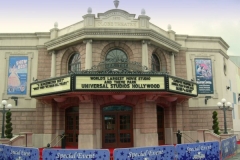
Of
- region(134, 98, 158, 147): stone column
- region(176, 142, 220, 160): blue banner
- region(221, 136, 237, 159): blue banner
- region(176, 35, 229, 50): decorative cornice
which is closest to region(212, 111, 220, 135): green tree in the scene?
region(221, 136, 237, 159): blue banner

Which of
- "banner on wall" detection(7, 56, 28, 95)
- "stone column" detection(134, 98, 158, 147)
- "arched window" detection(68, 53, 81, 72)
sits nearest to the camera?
"stone column" detection(134, 98, 158, 147)

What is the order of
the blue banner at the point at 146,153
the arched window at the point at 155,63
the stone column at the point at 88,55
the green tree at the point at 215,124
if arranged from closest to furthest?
the blue banner at the point at 146,153
the stone column at the point at 88,55
the green tree at the point at 215,124
the arched window at the point at 155,63

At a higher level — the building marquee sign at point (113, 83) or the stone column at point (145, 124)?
the building marquee sign at point (113, 83)

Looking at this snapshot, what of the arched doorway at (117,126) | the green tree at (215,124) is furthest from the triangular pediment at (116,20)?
the green tree at (215,124)

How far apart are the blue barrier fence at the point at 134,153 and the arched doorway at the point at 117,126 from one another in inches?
297

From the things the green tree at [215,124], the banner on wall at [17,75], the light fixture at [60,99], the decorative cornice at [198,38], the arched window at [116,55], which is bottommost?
the green tree at [215,124]

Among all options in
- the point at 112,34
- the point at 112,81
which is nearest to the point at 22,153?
the point at 112,81

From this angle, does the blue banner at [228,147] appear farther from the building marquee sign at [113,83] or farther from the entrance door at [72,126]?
the entrance door at [72,126]

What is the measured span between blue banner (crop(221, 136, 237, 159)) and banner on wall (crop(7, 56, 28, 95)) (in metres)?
16.8

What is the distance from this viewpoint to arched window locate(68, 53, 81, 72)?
71.1 ft

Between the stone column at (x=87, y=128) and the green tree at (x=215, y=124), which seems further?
the green tree at (x=215, y=124)

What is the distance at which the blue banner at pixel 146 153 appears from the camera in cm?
1134

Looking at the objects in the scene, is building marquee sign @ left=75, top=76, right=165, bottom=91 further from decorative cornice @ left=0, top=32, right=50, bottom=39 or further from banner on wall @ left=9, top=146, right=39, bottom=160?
decorative cornice @ left=0, top=32, right=50, bottom=39

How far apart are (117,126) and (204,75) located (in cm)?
1040
